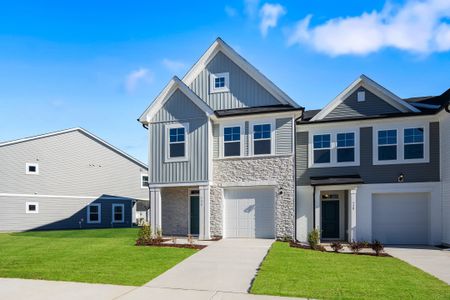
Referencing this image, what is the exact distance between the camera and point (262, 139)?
52.3 ft

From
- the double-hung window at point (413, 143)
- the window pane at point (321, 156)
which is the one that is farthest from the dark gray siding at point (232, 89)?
the double-hung window at point (413, 143)

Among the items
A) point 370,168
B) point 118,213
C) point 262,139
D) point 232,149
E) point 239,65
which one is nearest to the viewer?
point 370,168

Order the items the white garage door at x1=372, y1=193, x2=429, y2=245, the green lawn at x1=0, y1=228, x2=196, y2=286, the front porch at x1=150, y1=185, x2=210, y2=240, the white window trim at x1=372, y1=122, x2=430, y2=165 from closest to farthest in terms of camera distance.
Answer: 1. the green lawn at x1=0, y1=228, x2=196, y2=286
2. the white window trim at x1=372, y1=122, x2=430, y2=165
3. the white garage door at x1=372, y1=193, x2=429, y2=245
4. the front porch at x1=150, y1=185, x2=210, y2=240

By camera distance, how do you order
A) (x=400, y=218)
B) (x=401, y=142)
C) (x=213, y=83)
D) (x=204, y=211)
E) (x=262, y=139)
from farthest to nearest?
1. (x=213, y=83)
2. (x=262, y=139)
3. (x=204, y=211)
4. (x=400, y=218)
5. (x=401, y=142)

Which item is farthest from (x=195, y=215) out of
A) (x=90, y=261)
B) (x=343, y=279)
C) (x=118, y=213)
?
(x=118, y=213)

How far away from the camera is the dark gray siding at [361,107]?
52.0 ft

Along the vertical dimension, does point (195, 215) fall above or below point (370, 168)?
below

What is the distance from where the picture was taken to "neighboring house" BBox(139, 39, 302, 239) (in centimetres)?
1562

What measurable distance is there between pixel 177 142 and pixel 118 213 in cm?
1569

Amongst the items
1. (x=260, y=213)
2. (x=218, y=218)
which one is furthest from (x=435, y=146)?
(x=218, y=218)

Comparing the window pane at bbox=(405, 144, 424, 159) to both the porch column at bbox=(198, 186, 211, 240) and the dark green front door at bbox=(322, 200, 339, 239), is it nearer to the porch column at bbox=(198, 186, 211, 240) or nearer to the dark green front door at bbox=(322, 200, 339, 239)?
the dark green front door at bbox=(322, 200, 339, 239)

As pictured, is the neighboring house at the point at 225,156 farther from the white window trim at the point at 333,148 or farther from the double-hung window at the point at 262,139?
the white window trim at the point at 333,148

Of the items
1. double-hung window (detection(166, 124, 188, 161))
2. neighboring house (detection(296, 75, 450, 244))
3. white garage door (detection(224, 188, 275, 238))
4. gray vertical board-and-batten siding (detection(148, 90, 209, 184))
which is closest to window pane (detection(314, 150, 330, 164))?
neighboring house (detection(296, 75, 450, 244))

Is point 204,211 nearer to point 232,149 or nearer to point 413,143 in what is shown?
point 232,149
